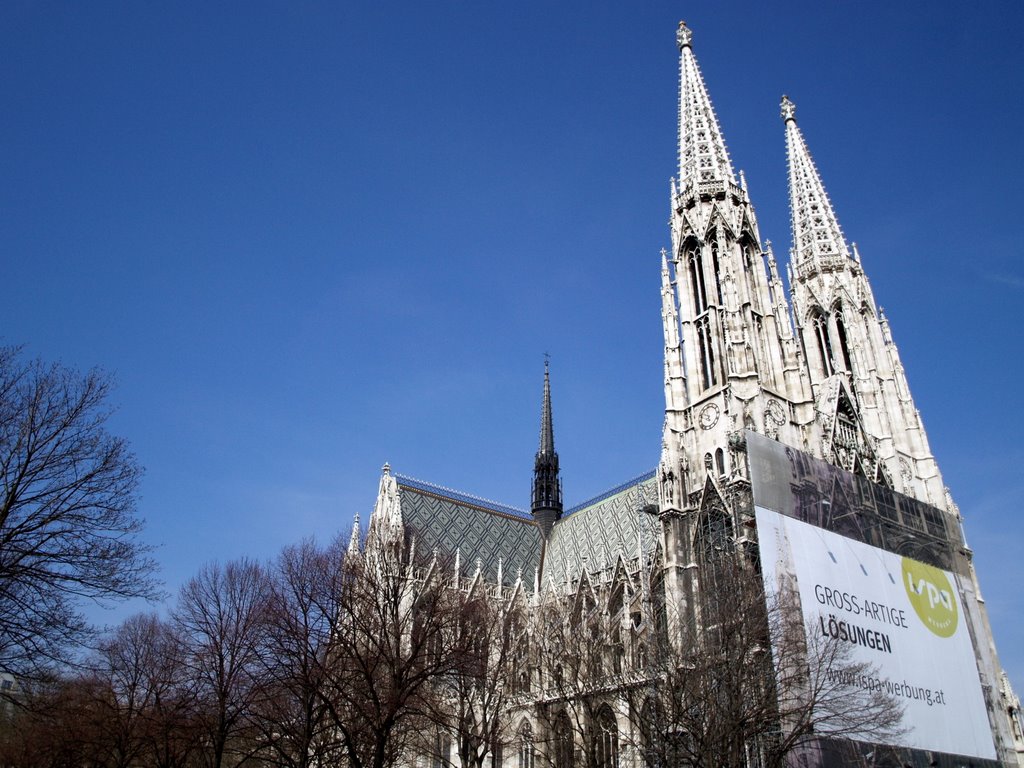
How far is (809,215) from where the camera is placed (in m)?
58.2

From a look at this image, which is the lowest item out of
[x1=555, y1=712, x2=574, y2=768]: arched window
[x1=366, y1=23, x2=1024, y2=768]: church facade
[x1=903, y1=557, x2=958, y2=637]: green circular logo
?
[x1=555, y1=712, x2=574, y2=768]: arched window

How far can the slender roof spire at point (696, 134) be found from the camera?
154ft

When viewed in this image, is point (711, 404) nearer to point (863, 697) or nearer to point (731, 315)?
point (731, 315)

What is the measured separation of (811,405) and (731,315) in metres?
5.75

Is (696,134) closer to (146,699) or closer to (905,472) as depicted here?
(905,472)

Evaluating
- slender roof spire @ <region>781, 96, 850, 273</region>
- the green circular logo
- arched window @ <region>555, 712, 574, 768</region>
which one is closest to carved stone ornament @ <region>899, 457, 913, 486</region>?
the green circular logo

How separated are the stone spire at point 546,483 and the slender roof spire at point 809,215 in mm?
20527

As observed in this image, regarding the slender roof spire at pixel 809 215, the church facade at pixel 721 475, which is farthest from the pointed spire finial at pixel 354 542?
the slender roof spire at pixel 809 215

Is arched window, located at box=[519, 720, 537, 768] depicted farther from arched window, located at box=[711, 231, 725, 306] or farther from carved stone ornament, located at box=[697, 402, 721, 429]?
arched window, located at box=[711, 231, 725, 306]

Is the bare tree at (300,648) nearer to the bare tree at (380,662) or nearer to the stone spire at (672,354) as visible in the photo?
the bare tree at (380,662)

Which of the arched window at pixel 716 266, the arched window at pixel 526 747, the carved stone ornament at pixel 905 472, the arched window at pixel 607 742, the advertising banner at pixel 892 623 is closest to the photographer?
the advertising banner at pixel 892 623

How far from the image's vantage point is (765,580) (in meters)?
30.4

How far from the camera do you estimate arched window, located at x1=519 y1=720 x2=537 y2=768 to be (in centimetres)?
3331

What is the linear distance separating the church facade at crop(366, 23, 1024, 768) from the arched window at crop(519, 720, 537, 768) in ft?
0.71
